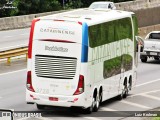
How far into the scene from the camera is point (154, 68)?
34125mm

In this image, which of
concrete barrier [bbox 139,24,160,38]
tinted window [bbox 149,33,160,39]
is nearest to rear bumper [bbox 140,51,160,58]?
tinted window [bbox 149,33,160,39]

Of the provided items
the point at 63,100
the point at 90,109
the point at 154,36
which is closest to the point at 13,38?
the point at 154,36

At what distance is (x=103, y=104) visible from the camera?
73.3ft

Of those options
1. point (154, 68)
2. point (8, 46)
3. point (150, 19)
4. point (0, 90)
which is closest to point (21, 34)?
point (8, 46)

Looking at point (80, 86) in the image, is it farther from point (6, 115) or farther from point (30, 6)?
point (30, 6)

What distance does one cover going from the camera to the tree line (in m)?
56.2

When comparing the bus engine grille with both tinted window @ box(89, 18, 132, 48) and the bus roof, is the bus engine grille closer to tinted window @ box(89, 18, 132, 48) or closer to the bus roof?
tinted window @ box(89, 18, 132, 48)

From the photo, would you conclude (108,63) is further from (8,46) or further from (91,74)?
(8,46)

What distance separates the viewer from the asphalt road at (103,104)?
20125 mm

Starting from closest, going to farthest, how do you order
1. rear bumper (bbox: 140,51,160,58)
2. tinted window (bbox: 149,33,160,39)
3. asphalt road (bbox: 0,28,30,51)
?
1. rear bumper (bbox: 140,51,160,58)
2. tinted window (bbox: 149,33,160,39)
3. asphalt road (bbox: 0,28,30,51)

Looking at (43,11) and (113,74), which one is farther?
(43,11)

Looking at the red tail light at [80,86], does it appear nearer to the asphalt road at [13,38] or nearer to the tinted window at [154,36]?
the tinted window at [154,36]

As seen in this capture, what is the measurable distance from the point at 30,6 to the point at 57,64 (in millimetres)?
39989

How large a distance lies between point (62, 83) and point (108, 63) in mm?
2829
